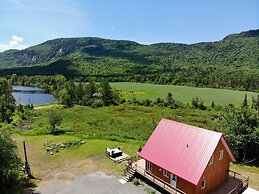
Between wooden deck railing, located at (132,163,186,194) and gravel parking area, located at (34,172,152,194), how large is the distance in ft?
3.64

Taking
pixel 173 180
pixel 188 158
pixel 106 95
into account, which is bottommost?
pixel 173 180

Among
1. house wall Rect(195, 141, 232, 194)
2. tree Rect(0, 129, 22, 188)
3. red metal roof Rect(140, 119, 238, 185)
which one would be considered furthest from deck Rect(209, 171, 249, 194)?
tree Rect(0, 129, 22, 188)

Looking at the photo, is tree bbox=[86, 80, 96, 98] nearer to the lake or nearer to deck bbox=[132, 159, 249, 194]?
the lake

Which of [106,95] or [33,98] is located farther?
[33,98]

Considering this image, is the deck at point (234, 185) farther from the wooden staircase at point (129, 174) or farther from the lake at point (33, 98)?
the lake at point (33, 98)

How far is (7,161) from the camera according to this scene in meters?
21.1

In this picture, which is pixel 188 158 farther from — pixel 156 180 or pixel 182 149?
pixel 156 180

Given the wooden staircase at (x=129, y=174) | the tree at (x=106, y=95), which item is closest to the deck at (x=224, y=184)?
the wooden staircase at (x=129, y=174)

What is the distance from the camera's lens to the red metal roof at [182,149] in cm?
1952

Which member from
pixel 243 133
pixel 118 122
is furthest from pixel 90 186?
pixel 118 122

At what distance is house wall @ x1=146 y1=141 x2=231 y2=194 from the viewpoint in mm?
19469

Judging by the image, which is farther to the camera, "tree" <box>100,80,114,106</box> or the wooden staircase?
"tree" <box>100,80,114,106</box>

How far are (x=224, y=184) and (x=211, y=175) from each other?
2675mm

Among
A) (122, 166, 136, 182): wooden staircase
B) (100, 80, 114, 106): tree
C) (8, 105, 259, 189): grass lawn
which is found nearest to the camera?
(122, 166, 136, 182): wooden staircase
